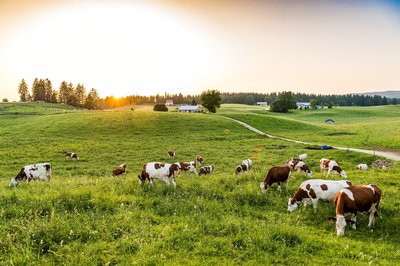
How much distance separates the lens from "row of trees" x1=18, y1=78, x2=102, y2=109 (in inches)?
5586

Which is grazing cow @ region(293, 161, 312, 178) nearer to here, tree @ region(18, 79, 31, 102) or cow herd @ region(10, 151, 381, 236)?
cow herd @ region(10, 151, 381, 236)

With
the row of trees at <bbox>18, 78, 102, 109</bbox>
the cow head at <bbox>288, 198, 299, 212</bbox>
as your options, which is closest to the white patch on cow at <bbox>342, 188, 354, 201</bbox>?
the cow head at <bbox>288, 198, 299, 212</bbox>

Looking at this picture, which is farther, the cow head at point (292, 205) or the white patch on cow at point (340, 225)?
the cow head at point (292, 205)

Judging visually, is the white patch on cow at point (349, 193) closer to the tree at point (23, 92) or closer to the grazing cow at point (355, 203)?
the grazing cow at point (355, 203)

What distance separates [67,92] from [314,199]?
492 ft

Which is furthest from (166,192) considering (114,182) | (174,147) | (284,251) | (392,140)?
(392,140)

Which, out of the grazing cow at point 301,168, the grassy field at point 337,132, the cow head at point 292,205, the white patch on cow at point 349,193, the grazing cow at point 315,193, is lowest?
the grassy field at point 337,132

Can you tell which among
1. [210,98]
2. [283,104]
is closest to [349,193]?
[210,98]

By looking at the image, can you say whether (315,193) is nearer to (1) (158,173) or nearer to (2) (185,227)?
(2) (185,227)

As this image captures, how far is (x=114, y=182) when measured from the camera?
49.6ft

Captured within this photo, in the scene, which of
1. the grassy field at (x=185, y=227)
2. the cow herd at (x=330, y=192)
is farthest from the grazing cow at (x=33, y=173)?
the cow herd at (x=330, y=192)

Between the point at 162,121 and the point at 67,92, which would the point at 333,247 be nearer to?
the point at 162,121

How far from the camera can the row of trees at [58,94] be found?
465 feet

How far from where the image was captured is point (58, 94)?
144750mm
